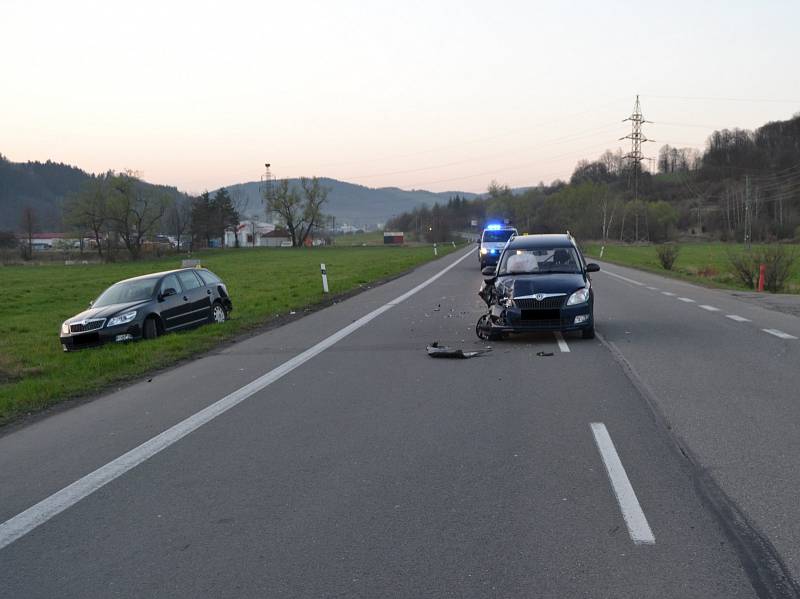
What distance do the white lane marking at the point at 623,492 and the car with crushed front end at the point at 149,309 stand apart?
10293 millimetres

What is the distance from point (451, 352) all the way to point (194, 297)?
24.9 feet

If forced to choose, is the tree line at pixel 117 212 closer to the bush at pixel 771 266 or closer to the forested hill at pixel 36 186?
the forested hill at pixel 36 186

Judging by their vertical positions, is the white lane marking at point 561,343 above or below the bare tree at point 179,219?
below

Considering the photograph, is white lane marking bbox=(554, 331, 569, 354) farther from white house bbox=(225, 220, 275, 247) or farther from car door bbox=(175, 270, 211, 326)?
white house bbox=(225, 220, 275, 247)

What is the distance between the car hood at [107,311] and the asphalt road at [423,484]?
14.9 ft

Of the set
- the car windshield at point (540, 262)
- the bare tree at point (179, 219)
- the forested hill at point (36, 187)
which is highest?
the forested hill at point (36, 187)

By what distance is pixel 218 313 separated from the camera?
59.2 feet

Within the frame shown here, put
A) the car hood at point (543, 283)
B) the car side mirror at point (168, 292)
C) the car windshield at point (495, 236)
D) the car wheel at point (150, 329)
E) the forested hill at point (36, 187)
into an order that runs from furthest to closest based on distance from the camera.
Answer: the forested hill at point (36, 187), the car windshield at point (495, 236), the car side mirror at point (168, 292), the car wheel at point (150, 329), the car hood at point (543, 283)

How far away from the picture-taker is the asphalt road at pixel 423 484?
4.07m

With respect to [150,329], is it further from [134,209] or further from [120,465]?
[134,209]

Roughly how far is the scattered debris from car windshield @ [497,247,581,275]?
2466mm

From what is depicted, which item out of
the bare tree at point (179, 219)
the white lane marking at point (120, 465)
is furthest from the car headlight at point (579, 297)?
the bare tree at point (179, 219)

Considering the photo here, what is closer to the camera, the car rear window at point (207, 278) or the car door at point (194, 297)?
the car door at point (194, 297)

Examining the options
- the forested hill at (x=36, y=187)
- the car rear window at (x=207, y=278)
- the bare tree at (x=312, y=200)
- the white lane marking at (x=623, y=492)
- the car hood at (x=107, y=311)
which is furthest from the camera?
the forested hill at (x=36, y=187)
